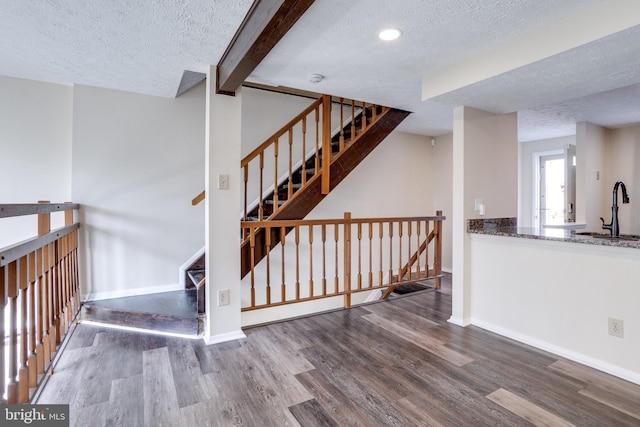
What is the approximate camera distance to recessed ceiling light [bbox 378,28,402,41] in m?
2.02

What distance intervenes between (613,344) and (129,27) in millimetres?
3684

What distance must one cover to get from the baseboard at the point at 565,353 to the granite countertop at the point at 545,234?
0.79 meters

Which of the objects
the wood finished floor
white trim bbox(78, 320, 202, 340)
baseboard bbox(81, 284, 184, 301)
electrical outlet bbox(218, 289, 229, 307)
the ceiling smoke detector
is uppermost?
the ceiling smoke detector

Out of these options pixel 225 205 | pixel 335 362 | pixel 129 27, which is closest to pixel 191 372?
pixel 335 362

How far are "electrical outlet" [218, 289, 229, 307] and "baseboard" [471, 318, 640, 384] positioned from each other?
219 centimetres

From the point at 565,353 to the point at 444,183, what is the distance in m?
3.45

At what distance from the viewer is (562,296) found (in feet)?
7.93

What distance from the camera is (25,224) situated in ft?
10.1

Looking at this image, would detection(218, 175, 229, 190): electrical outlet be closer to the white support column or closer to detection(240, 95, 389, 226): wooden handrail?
the white support column

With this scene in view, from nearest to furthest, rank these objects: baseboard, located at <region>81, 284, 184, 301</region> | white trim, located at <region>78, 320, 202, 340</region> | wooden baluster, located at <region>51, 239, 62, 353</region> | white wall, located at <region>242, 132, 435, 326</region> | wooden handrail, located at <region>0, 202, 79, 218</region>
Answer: wooden handrail, located at <region>0, 202, 79, 218</region> < wooden baluster, located at <region>51, 239, 62, 353</region> < white trim, located at <region>78, 320, 202, 340</region> < baseboard, located at <region>81, 284, 184, 301</region> < white wall, located at <region>242, 132, 435, 326</region>

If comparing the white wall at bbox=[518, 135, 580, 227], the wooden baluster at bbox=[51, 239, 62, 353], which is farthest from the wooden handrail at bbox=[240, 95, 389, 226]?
the white wall at bbox=[518, 135, 580, 227]

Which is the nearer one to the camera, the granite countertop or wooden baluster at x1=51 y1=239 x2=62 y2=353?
the granite countertop

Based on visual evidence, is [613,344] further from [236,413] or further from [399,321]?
[236,413]

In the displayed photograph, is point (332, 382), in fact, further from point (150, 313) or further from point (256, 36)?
point (256, 36)
